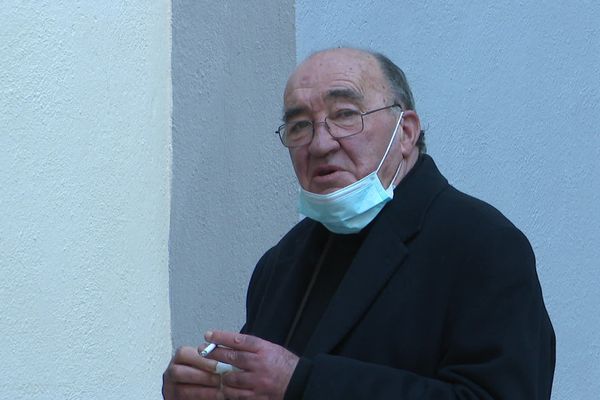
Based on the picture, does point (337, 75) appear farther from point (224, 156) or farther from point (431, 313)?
point (224, 156)

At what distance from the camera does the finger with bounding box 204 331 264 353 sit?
2.31 metres

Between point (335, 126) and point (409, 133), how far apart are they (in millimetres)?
209

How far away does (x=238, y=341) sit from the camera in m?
2.32

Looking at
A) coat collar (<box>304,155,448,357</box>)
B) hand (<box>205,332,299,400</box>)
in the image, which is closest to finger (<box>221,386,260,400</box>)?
hand (<box>205,332,299,400</box>)

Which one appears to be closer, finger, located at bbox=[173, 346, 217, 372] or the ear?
finger, located at bbox=[173, 346, 217, 372]

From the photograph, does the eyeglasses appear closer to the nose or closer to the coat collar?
the nose

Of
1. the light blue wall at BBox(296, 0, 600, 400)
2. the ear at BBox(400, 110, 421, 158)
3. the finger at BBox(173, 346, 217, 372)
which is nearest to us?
the finger at BBox(173, 346, 217, 372)

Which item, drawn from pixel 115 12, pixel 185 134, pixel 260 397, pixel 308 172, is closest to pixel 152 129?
pixel 185 134

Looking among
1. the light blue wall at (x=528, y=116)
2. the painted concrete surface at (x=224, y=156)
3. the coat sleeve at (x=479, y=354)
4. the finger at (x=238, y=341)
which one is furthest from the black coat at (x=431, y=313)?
the light blue wall at (x=528, y=116)

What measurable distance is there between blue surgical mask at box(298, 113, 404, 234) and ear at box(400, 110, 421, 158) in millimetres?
56

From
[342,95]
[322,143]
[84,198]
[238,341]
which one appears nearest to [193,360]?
[238,341]

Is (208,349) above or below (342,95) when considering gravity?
below

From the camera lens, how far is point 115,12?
387 centimetres

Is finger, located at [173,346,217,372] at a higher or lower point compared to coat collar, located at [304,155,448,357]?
lower
